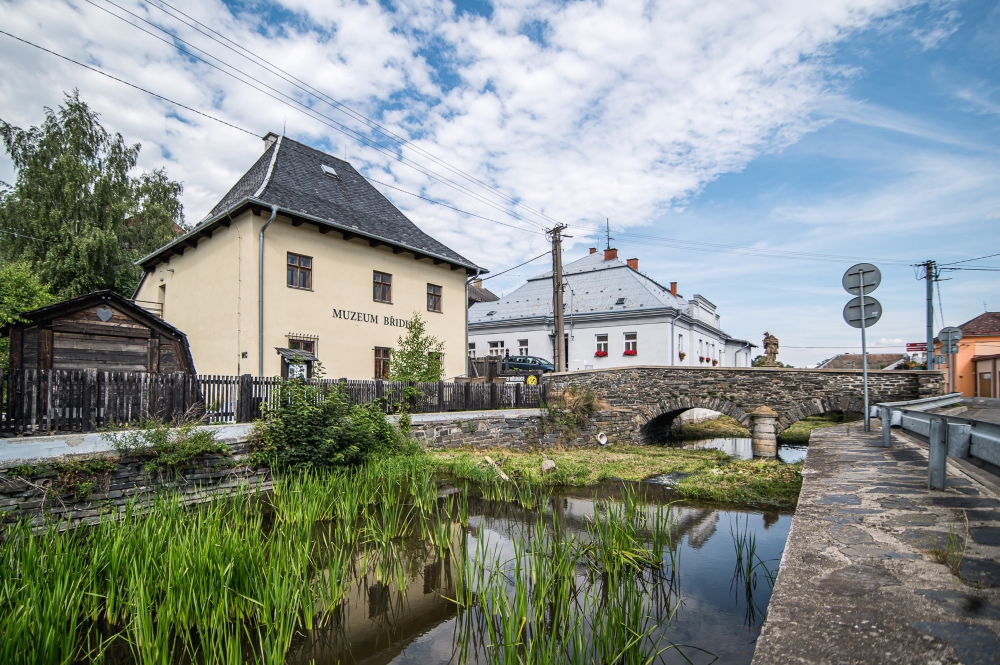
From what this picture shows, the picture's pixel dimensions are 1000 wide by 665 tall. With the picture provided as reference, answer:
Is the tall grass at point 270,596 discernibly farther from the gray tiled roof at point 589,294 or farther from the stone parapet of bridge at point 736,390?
the gray tiled roof at point 589,294

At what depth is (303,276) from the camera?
16406mm

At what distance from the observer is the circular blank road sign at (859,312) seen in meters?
8.40

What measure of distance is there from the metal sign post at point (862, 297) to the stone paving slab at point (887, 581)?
4.82m

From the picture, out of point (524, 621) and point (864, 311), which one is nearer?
point (524, 621)

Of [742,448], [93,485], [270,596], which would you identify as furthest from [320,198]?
[742,448]

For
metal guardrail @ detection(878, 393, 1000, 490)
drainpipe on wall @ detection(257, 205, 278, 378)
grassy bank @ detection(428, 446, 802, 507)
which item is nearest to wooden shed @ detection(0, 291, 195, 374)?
drainpipe on wall @ detection(257, 205, 278, 378)

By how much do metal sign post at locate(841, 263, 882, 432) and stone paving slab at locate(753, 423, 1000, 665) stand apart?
482 cm

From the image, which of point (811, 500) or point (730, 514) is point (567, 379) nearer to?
point (730, 514)

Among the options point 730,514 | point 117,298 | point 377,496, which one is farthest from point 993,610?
point 117,298

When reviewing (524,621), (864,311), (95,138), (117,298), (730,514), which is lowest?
(730,514)

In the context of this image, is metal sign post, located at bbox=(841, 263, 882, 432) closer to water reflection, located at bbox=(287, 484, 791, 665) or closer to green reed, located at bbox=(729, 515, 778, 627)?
water reflection, located at bbox=(287, 484, 791, 665)

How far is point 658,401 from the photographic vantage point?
17.9 meters

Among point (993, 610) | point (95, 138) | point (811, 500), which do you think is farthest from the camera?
point (95, 138)

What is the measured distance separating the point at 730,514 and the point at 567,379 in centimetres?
1179
